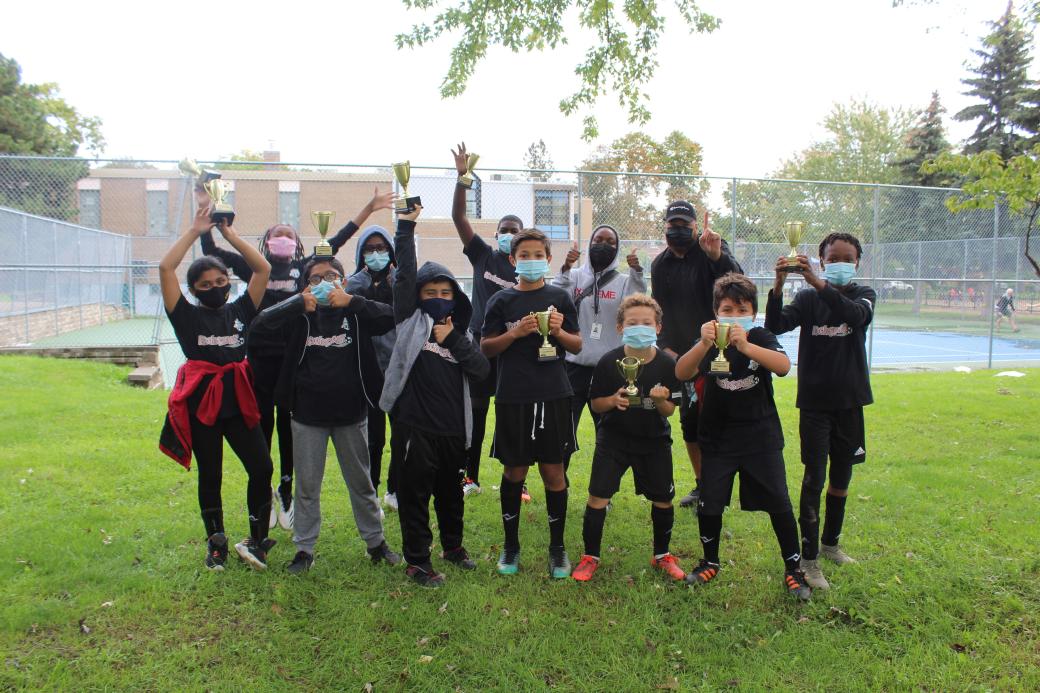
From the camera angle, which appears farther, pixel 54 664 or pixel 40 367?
pixel 40 367

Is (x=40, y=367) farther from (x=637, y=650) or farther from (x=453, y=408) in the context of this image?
(x=637, y=650)

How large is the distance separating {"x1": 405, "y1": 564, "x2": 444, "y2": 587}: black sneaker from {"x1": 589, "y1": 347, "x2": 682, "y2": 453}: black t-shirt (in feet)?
4.26

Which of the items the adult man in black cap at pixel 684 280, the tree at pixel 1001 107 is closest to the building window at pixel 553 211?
the adult man in black cap at pixel 684 280

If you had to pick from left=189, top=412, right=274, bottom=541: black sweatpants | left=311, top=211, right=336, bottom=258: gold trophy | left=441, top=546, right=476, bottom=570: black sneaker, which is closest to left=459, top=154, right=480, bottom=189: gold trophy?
left=311, top=211, right=336, bottom=258: gold trophy

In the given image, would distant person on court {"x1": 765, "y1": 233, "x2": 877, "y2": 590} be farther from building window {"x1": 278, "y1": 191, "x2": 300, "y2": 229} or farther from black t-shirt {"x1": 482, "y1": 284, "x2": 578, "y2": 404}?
building window {"x1": 278, "y1": 191, "x2": 300, "y2": 229}

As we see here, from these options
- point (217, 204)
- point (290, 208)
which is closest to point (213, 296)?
point (217, 204)

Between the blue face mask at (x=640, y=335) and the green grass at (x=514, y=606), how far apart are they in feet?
4.64

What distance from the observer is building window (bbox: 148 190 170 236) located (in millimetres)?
10297

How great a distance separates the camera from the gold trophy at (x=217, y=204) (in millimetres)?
3980

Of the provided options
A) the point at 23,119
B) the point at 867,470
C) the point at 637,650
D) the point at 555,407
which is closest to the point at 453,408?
the point at 555,407

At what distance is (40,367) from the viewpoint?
1038 cm

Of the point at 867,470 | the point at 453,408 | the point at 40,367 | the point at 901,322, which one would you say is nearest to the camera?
the point at 453,408

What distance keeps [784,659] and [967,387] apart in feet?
31.0

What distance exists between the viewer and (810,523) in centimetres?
412
